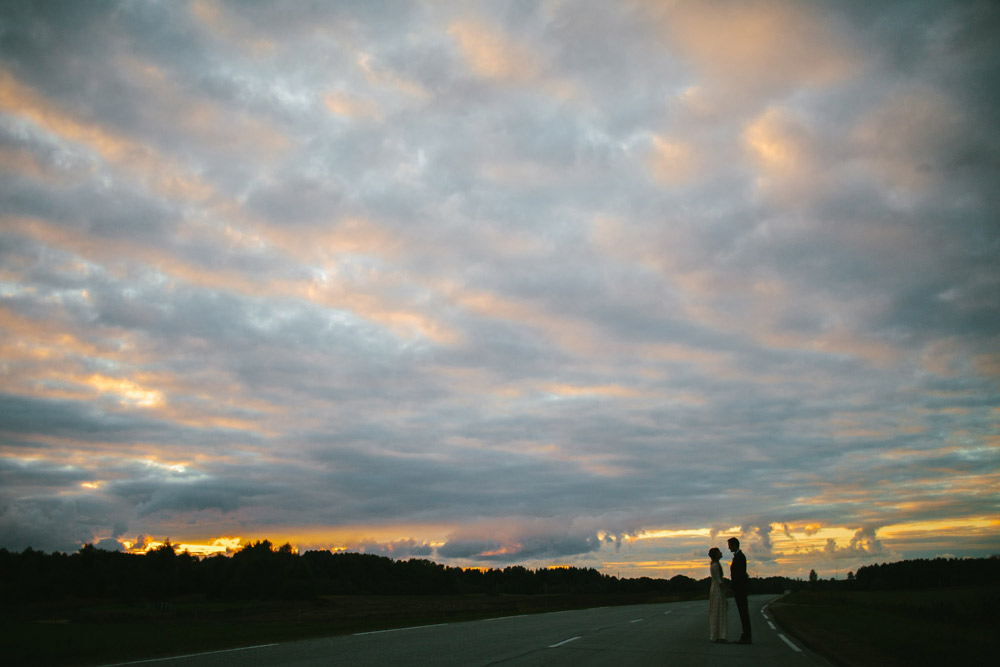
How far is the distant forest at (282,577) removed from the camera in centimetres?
11694

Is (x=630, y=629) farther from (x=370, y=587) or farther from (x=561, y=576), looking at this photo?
(x=561, y=576)

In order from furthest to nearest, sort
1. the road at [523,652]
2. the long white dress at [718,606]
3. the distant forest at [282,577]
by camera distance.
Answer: the distant forest at [282,577] → the long white dress at [718,606] → the road at [523,652]

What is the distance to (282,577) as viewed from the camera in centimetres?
12619

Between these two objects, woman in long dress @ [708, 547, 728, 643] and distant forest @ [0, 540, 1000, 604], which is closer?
woman in long dress @ [708, 547, 728, 643]

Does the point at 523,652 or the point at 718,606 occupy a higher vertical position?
the point at 718,606

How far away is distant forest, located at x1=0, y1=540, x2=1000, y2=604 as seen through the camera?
117m

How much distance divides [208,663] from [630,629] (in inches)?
592

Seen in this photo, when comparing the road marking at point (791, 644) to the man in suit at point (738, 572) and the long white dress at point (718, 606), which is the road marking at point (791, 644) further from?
the long white dress at point (718, 606)

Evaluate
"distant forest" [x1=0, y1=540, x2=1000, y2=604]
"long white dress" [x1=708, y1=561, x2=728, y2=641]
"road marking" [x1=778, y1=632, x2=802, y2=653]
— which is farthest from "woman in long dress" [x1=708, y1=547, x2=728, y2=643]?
"distant forest" [x1=0, y1=540, x2=1000, y2=604]

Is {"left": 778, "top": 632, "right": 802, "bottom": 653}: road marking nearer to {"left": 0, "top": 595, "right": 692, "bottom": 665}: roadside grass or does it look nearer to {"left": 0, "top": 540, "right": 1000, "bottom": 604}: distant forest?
{"left": 0, "top": 595, "right": 692, "bottom": 665}: roadside grass

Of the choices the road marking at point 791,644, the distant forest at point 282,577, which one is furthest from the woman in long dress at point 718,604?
the distant forest at point 282,577

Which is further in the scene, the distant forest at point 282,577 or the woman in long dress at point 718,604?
the distant forest at point 282,577

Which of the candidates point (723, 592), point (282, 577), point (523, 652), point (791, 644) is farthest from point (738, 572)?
point (282, 577)

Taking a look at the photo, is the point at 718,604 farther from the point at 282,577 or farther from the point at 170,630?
the point at 282,577
